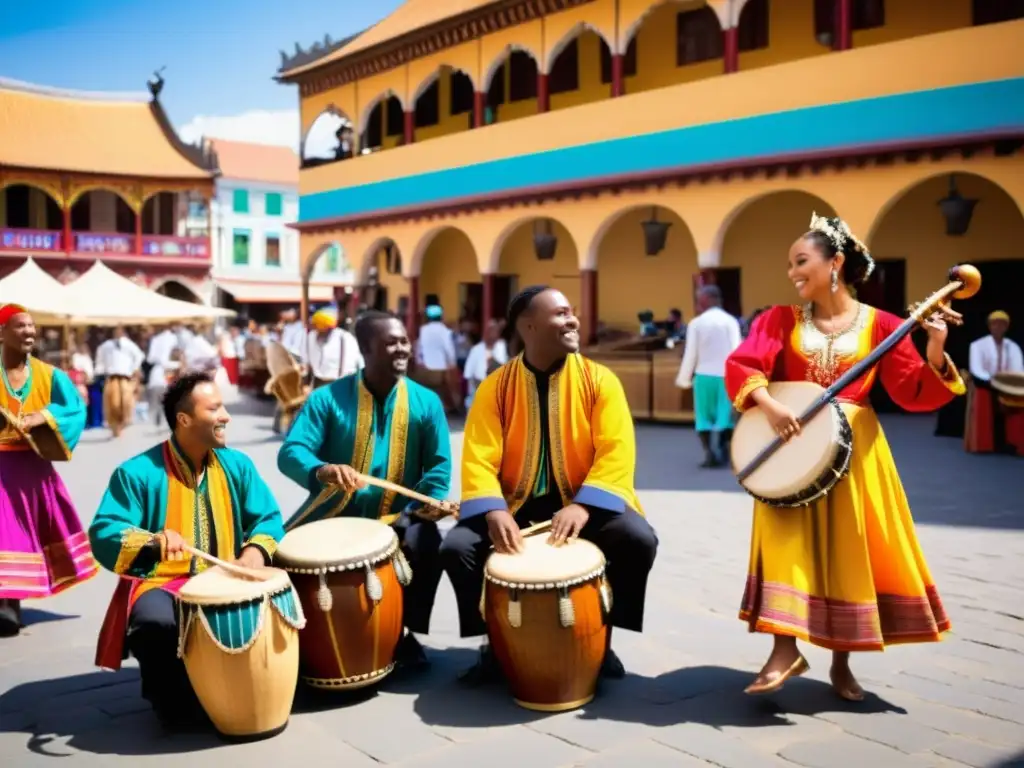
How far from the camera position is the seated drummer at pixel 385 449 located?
4312 millimetres

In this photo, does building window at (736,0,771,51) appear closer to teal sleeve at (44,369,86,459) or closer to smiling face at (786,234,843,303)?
smiling face at (786,234,843,303)

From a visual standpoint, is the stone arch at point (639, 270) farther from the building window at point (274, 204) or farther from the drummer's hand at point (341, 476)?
the building window at point (274, 204)

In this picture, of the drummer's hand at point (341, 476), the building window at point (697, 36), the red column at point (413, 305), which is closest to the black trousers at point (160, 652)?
the drummer's hand at point (341, 476)

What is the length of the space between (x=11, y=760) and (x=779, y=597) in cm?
278

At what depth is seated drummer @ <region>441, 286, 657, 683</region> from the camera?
13.3 ft

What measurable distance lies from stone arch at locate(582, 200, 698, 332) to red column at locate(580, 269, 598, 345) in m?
1.01

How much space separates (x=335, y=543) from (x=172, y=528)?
24.1 inches

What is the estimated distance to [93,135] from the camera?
109 feet

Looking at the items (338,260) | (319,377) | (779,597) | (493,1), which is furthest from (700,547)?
(338,260)

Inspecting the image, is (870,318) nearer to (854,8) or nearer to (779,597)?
(779,597)

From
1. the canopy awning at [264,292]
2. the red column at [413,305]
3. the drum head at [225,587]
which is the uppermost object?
the canopy awning at [264,292]

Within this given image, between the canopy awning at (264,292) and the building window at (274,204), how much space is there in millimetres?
3735

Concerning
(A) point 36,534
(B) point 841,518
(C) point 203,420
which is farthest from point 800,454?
(A) point 36,534

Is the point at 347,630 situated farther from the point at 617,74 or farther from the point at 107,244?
the point at 107,244
